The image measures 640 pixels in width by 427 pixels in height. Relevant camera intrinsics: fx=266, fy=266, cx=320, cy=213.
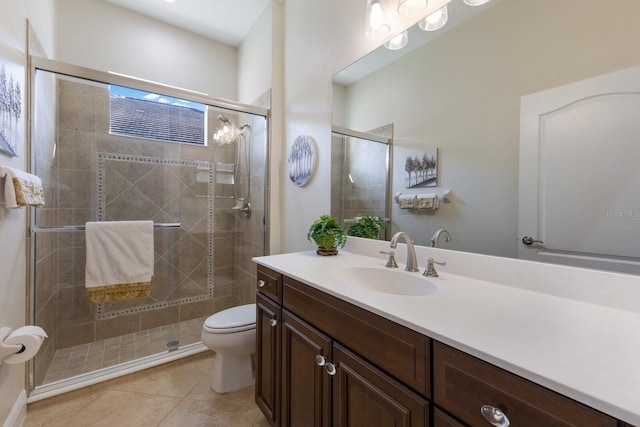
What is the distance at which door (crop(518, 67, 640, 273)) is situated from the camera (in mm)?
753

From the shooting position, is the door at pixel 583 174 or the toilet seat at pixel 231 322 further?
the toilet seat at pixel 231 322

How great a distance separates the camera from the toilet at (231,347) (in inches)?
63.8

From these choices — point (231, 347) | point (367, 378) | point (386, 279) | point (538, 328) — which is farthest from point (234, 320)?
point (538, 328)

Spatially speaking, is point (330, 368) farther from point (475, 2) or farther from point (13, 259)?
point (13, 259)

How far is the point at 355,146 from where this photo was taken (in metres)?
1.66

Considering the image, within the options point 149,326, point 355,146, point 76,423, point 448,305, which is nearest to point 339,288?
point 448,305

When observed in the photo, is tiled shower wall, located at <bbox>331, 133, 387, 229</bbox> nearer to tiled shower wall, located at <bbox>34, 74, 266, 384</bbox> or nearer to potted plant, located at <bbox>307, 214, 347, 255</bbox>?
potted plant, located at <bbox>307, 214, 347, 255</bbox>

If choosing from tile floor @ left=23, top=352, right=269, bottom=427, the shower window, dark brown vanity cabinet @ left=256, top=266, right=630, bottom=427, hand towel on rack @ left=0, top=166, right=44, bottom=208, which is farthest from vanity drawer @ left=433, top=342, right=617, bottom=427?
the shower window

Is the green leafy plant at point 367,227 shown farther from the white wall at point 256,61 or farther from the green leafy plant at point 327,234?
the white wall at point 256,61

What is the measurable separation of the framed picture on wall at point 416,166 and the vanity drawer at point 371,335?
730 mm

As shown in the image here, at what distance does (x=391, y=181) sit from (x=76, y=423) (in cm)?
212

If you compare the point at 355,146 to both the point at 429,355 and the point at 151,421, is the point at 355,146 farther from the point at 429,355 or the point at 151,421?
the point at 151,421

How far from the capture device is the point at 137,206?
91.4 inches

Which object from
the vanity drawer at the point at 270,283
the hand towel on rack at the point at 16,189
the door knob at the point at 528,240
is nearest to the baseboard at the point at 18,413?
the hand towel on rack at the point at 16,189
